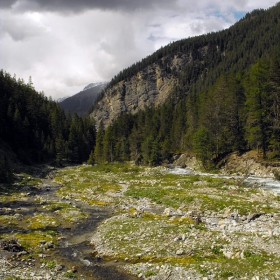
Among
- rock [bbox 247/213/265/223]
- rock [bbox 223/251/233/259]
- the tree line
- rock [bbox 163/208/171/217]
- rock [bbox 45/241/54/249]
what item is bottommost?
rock [bbox 163/208/171/217]

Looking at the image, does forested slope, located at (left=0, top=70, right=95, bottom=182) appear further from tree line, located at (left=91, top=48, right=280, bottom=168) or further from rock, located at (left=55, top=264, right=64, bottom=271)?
rock, located at (left=55, top=264, right=64, bottom=271)

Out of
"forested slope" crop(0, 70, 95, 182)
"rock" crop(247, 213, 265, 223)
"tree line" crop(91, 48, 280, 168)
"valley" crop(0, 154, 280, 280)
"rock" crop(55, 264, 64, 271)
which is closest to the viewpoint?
"valley" crop(0, 154, 280, 280)

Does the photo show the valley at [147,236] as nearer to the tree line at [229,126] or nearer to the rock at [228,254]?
the rock at [228,254]

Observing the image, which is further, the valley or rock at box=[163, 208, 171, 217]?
rock at box=[163, 208, 171, 217]

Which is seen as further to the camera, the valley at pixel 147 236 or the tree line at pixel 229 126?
the tree line at pixel 229 126

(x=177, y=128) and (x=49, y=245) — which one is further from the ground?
(x=177, y=128)

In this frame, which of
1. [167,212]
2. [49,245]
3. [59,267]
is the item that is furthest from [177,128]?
[59,267]

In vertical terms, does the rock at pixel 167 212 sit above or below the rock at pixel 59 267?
below

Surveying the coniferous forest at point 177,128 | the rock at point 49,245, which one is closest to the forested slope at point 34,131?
the coniferous forest at point 177,128

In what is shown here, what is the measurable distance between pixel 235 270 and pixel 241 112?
56312 mm

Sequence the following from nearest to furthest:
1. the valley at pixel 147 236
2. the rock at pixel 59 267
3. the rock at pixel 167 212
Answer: the valley at pixel 147 236 < the rock at pixel 59 267 < the rock at pixel 167 212

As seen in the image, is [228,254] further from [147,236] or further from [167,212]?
[167,212]

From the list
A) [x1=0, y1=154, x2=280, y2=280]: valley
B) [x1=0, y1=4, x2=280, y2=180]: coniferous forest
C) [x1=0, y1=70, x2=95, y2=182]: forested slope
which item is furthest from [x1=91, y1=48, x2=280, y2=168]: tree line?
[x1=0, y1=154, x2=280, y2=280]: valley

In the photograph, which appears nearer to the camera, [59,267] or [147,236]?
[59,267]
